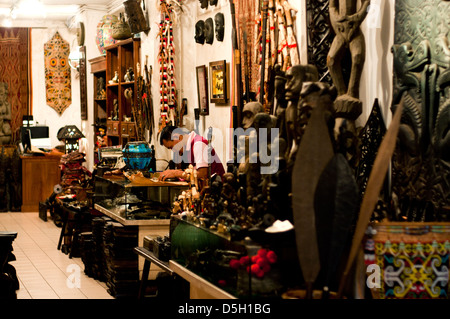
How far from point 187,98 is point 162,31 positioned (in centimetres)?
80

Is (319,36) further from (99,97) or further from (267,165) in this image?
(99,97)

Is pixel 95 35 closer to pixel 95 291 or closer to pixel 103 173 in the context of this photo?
pixel 103 173

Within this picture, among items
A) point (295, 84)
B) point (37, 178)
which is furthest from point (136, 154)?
point (37, 178)

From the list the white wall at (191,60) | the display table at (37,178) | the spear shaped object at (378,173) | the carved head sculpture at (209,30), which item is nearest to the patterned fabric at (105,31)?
the white wall at (191,60)

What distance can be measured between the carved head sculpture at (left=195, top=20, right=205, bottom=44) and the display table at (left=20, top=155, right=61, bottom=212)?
5.83 m

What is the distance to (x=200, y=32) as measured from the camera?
6746mm

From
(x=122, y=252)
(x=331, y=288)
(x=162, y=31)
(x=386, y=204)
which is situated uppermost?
(x=162, y=31)

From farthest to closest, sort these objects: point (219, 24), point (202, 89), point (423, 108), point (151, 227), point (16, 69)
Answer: point (16, 69)
point (202, 89)
point (219, 24)
point (151, 227)
point (423, 108)

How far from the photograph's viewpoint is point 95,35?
11562mm

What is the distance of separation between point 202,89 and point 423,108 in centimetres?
382

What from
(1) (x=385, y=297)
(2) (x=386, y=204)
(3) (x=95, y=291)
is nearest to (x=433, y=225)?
(1) (x=385, y=297)

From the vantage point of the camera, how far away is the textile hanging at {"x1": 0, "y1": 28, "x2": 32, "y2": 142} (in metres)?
13.0

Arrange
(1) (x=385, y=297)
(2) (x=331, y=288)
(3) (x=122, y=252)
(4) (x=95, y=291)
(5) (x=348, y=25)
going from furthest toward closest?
(4) (x=95, y=291)
(3) (x=122, y=252)
(5) (x=348, y=25)
(2) (x=331, y=288)
(1) (x=385, y=297)

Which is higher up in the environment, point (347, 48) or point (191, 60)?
point (191, 60)
